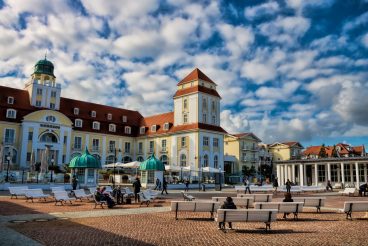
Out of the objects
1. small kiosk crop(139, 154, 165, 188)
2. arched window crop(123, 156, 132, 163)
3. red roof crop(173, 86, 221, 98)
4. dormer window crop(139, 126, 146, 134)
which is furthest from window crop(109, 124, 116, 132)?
small kiosk crop(139, 154, 165, 188)

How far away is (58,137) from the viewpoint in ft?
178

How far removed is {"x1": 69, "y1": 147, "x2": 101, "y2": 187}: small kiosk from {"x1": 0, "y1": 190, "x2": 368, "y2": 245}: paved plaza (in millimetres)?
16514

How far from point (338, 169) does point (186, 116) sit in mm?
24668

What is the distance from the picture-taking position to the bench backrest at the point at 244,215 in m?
11.4

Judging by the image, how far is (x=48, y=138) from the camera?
5372 centimetres

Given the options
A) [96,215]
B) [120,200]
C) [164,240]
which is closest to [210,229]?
[164,240]

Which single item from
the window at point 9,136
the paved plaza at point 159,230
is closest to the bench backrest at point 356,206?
the paved plaza at point 159,230

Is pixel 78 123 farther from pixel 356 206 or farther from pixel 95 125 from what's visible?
pixel 356 206

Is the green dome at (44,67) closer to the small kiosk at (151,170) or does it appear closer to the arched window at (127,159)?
the arched window at (127,159)

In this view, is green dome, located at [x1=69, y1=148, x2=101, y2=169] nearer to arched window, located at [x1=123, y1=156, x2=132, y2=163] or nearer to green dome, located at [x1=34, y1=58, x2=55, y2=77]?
arched window, located at [x1=123, y1=156, x2=132, y2=163]

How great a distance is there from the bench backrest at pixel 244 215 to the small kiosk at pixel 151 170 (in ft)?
85.0

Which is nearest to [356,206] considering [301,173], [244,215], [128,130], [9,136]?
[244,215]

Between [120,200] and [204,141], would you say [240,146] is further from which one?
[120,200]

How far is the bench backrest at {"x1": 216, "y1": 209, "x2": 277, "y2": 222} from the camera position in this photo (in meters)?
11.4
